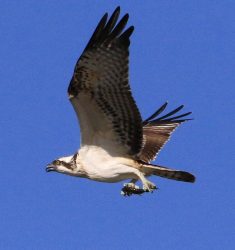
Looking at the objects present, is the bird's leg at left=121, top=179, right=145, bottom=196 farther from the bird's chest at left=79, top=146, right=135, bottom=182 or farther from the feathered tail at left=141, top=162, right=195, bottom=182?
the feathered tail at left=141, top=162, right=195, bottom=182

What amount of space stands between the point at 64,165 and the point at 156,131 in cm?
257

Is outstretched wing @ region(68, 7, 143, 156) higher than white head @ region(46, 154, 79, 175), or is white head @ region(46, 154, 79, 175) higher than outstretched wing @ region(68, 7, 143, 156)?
outstretched wing @ region(68, 7, 143, 156)

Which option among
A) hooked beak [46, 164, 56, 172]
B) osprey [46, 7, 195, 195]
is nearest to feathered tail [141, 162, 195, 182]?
osprey [46, 7, 195, 195]

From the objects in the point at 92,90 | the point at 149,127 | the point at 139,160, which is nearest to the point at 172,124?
the point at 149,127

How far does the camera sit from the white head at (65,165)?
15.1m

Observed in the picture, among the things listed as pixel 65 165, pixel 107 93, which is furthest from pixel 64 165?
pixel 107 93

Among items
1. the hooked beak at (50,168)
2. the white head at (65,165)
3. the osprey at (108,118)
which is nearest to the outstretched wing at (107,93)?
the osprey at (108,118)

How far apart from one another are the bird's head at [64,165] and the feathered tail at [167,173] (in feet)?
3.78

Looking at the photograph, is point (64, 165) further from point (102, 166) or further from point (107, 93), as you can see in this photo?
point (107, 93)

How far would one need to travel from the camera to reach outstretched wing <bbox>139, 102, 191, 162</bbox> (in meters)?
16.3

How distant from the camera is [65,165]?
50.2ft

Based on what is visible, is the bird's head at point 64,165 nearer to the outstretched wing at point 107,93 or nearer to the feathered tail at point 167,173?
the outstretched wing at point 107,93

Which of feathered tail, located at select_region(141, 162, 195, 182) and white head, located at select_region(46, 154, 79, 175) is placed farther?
white head, located at select_region(46, 154, 79, 175)

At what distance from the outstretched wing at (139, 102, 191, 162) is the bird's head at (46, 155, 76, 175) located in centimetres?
130
